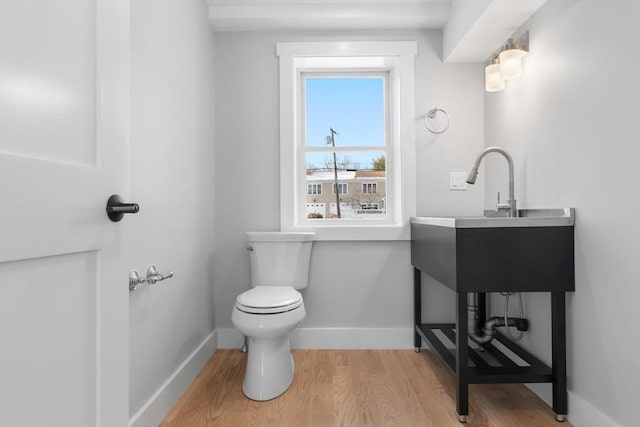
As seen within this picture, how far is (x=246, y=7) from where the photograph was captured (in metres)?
2.25

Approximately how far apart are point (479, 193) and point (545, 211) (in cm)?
70

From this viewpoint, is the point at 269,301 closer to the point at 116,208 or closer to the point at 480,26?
the point at 116,208

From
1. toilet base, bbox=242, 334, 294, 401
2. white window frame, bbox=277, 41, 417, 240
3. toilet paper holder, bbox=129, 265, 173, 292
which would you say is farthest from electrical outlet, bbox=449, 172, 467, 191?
toilet paper holder, bbox=129, 265, 173, 292

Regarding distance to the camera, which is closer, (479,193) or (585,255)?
(585,255)

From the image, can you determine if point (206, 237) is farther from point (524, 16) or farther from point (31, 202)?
point (524, 16)

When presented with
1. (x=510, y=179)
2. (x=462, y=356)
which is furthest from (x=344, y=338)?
(x=510, y=179)

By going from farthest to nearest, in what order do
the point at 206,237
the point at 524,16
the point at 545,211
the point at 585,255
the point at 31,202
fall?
the point at 206,237 < the point at 524,16 < the point at 545,211 < the point at 585,255 < the point at 31,202

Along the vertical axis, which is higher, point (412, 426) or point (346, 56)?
point (346, 56)

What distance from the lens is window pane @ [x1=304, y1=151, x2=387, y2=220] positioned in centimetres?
258

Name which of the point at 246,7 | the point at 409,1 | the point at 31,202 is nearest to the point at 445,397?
the point at 31,202

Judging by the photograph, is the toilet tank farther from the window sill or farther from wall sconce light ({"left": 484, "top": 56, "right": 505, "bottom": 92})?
wall sconce light ({"left": 484, "top": 56, "right": 505, "bottom": 92})

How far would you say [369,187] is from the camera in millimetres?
2590

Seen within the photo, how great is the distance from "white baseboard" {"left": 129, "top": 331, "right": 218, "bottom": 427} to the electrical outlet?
184cm

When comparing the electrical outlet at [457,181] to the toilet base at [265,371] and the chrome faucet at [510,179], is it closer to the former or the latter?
the chrome faucet at [510,179]
